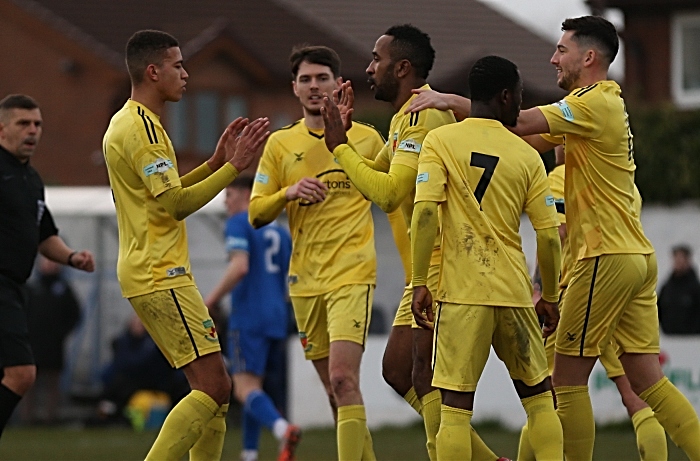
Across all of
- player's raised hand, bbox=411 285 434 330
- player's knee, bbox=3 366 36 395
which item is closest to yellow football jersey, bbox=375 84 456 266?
player's raised hand, bbox=411 285 434 330

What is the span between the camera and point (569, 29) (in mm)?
8383

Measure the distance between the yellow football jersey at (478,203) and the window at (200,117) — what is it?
3267 cm

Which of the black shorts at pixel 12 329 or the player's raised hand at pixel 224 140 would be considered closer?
the player's raised hand at pixel 224 140

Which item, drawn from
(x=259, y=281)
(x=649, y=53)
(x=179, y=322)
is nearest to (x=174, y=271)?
(x=179, y=322)

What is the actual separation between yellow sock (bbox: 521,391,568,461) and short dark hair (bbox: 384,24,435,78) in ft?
7.07

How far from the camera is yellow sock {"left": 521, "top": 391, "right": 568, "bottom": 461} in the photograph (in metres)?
7.70

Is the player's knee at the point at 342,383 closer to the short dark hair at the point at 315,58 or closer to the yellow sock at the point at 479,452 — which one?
the yellow sock at the point at 479,452

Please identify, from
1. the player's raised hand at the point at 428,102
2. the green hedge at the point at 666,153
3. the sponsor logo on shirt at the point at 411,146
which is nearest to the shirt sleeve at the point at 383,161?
the sponsor logo on shirt at the point at 411,146

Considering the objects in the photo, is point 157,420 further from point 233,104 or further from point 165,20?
point 165,20

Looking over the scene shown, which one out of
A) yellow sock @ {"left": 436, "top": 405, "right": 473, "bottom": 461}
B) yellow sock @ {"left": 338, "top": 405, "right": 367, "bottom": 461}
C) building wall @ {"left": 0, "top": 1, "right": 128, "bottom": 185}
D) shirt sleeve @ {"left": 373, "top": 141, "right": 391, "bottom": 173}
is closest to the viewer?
yellow sock @ {"left": 436, "top": 405, "right": 473, "bottom": 461}

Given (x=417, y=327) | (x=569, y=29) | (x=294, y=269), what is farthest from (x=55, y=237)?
(x=569, y=29)

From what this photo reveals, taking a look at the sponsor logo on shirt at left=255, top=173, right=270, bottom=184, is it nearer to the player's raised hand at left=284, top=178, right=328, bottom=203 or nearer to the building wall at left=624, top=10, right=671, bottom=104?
the player's raised hand at left=284, top=178, right=328, bottom=203

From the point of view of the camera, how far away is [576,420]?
8.39 meters

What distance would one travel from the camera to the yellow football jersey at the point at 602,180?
809cm
